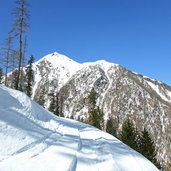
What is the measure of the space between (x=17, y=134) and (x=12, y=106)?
3485 millimetres

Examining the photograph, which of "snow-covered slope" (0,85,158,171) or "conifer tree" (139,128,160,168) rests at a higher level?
"conifer tree" (139,128,160,168)

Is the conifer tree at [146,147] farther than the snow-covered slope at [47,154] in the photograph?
Yes

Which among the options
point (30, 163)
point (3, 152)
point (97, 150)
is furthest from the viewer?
point (97, 150)

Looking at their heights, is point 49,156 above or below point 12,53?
below

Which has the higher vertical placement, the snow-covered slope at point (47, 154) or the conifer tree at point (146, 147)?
the conifer tree at point (146, 147)

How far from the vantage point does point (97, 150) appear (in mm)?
9414

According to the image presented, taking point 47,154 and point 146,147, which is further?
point 146,147

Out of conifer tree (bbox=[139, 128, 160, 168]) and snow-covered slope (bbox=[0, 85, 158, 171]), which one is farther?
conifer tree (bbox=[139, 128, 160, 168])

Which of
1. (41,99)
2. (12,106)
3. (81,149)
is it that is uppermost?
(41,99)

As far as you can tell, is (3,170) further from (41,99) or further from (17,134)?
(41,99)

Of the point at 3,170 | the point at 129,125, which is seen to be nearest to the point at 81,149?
the point at 3,170

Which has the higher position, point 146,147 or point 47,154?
point 146,147

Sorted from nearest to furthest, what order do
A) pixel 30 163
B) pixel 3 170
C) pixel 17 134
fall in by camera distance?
pixel 3 170 → pixel 30 163 → pixel 17 134

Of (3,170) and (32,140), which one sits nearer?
(3,170)
